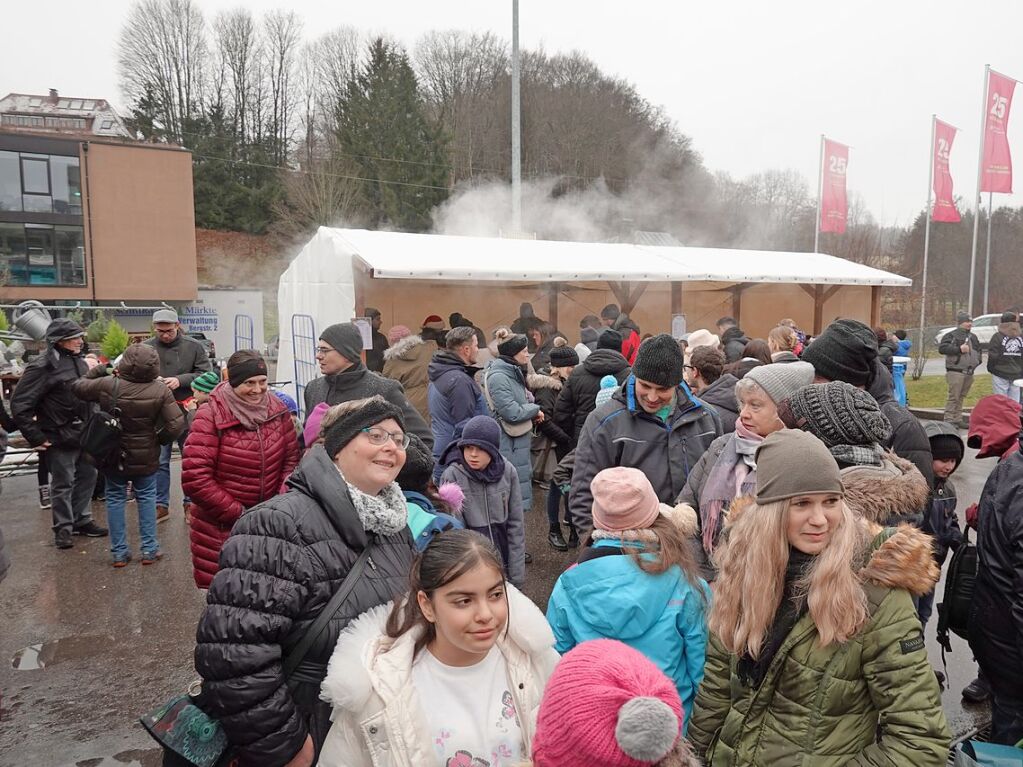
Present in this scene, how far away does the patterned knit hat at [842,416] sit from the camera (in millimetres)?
2477

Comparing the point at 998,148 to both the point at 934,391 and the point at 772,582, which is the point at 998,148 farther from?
the point at 772,582

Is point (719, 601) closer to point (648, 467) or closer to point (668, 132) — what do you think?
point (648, 467)

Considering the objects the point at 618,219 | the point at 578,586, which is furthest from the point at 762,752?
the point at 618,219

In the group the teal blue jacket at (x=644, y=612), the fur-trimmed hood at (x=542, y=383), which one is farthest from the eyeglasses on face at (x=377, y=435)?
the fur-trimmed hood at (x=542, y=383)

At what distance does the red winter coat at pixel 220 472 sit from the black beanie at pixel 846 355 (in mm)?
2880

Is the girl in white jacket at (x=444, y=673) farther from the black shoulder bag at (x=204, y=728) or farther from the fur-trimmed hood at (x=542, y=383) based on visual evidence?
the fur-trimmed hood at (x=542, y=383)

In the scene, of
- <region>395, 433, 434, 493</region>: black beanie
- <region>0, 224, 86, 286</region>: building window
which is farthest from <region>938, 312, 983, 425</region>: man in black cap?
<region>0, 224, 86, 286</region>: building window

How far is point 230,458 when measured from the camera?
3908mm

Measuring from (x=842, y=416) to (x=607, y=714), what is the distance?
1591mm

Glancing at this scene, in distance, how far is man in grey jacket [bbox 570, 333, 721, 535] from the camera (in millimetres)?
3604

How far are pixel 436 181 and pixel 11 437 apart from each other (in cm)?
3424

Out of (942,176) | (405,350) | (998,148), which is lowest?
(405,350)

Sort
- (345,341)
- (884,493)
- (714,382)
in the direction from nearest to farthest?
1. (884,493)
2. (345,341)
3. (714,382)

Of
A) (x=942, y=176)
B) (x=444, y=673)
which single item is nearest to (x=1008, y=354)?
(x=444, y=673)
